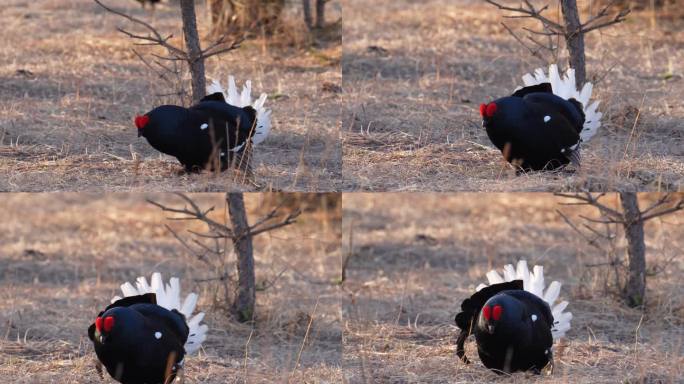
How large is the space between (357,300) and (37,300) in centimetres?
228

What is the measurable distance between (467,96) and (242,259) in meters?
2.81

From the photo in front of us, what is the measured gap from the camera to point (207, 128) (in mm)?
6402

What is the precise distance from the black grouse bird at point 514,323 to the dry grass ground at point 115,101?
138 cm

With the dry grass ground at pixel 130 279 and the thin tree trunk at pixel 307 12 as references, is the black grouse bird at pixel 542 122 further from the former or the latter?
the thin tree trunk at pixel 307 12

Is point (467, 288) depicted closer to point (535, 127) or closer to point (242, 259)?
point (242, 259)

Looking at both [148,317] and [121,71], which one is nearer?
A: [148,317]

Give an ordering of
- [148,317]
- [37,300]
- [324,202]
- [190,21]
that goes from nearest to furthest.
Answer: [148,317]
[190,21]
[37,300]
[324,202]

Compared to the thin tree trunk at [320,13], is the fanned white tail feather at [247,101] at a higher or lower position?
lower

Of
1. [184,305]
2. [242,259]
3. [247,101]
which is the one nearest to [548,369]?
[184,305]

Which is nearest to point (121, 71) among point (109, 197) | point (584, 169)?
point (109, 197)

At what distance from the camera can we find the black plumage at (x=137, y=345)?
545 centimetres

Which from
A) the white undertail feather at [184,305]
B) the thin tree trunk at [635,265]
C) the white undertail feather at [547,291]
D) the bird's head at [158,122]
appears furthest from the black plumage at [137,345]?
the thin tree trunk at [635,265]

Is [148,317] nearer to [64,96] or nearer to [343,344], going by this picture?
[343,344]

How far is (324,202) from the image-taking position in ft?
34.5
